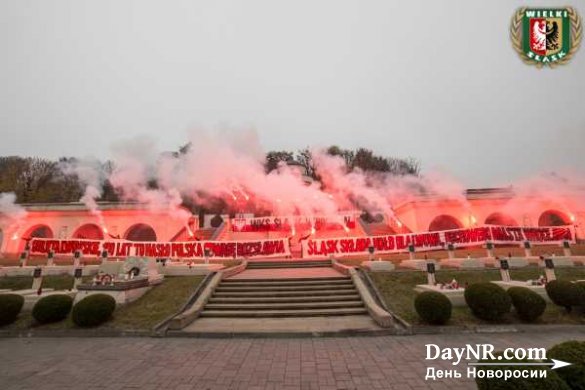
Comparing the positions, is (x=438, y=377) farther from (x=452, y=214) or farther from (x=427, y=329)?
(x=452, y=214)

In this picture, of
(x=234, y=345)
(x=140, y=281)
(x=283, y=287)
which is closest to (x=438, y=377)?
(x=234, y=345)

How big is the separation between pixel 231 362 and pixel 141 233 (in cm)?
3464

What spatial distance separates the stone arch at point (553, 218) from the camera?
104 ft

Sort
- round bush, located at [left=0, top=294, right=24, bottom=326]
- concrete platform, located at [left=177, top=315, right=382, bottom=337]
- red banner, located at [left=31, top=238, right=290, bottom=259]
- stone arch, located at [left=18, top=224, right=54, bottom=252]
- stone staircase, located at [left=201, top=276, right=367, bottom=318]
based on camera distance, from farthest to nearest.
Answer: stone arch, located at [left=18, top=224, right=54, bottom=252] < red banner, located at [left=31, top=238, right=290, bottom=259] < stone staircase, located at [left=201, top=276, right=367, bottom=318] < round bush, located at [left=0, top=294, right=24, bottom=326] < concrete platform, located at [left=177, top=315, right=382, bottom=337]

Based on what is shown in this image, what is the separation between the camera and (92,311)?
34.3 ft

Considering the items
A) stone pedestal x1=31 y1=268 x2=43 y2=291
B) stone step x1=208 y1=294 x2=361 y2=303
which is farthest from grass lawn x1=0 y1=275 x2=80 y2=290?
stone step x1=208 y1=294 x2=361 y2=303

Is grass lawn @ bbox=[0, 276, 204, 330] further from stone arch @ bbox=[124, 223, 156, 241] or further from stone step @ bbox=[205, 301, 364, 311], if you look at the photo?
stone arch @ bbox=[124, 223, 156, 241]

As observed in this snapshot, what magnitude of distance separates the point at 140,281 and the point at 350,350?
35.1 ft

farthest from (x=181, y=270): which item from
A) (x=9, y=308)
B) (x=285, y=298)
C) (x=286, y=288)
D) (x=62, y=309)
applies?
(x=285, y=298)

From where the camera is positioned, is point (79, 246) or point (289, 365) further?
point (79, 246)

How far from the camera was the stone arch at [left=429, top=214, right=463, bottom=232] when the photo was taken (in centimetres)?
3494

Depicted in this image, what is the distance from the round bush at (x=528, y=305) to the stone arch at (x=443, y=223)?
2629cm

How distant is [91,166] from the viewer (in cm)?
3994

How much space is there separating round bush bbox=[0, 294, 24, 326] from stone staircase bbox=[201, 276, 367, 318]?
7.08m
